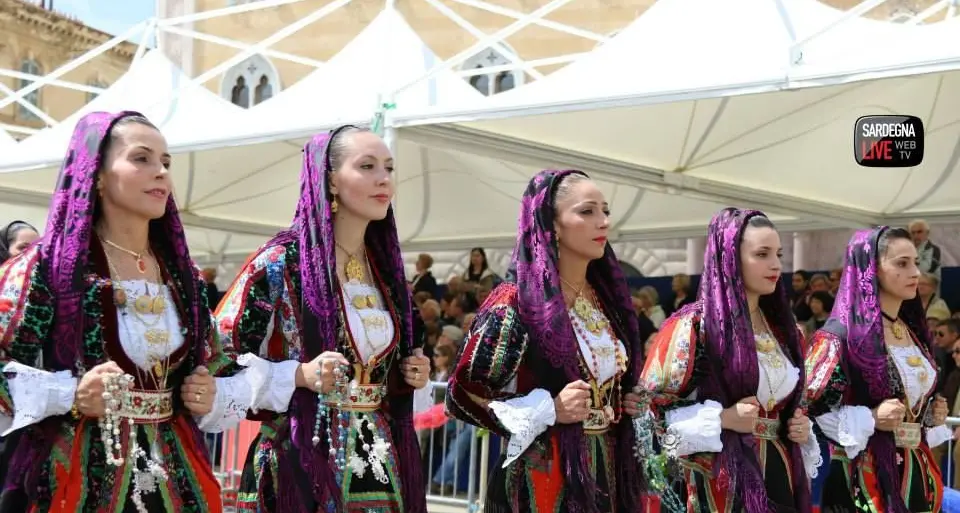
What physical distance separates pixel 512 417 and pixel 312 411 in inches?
25.6

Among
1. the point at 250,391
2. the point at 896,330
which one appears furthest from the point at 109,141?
the point at 896,330

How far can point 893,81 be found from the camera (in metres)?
8.18

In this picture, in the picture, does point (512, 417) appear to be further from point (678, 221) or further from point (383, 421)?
point (678, 221)

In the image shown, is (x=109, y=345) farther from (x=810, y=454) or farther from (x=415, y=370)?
(x=810, y=454)

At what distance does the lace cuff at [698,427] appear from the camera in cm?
477

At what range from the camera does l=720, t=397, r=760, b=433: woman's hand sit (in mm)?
4809

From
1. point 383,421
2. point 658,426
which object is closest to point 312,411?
point 383,421

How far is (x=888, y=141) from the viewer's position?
9.48m

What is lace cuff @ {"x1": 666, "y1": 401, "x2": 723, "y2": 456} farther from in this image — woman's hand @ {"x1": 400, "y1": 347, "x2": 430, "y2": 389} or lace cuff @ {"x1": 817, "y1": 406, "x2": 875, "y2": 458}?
woman's hand @ {"x1": 400, "y1": 347, "x2": 430, "y2": 389}

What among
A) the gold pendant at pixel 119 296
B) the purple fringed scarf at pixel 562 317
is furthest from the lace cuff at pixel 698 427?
the gold pendant at pixel 119 296

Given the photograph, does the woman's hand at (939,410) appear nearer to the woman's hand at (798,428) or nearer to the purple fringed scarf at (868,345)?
the purple fringed scarf at (868,345)

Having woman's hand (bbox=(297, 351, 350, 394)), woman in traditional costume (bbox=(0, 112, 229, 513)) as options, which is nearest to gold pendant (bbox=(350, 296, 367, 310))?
woman's hand (bbox=(297, 351, 350, 394))

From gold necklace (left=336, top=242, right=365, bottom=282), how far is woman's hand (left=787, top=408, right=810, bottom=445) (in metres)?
1.84

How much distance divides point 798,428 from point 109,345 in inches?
107
